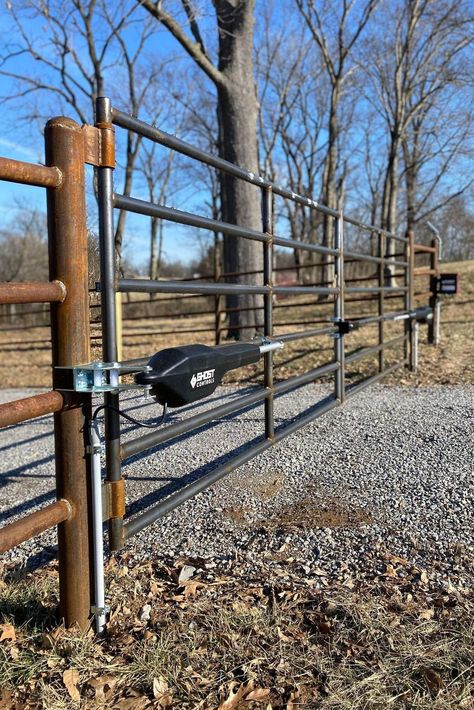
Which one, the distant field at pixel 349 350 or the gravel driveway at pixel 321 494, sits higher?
the distant field at pixel 349 350

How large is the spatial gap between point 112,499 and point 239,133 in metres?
9.56

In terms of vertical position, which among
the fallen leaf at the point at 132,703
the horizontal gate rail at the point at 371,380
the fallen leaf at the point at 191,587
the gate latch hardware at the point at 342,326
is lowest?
the fallen leaf at the point at 132,703

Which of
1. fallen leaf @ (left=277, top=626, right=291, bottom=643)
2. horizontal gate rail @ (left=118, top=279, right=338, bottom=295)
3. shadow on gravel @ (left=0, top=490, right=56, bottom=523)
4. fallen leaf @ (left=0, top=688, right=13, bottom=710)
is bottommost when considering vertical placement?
shadow on gravel @ (left=0, top=490, right=56, bottom=523)

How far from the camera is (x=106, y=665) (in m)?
1.77

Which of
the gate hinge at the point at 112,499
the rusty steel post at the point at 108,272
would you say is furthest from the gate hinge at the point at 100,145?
the gate hinge at the point at 112,499

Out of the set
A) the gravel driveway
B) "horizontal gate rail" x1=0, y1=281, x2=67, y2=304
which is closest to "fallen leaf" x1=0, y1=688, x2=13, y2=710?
the gravel driveway

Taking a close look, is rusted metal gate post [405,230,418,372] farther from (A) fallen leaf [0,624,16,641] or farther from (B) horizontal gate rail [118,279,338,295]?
(A) fallen leaf [0,624,16,641]

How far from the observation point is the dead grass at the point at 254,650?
1632mm

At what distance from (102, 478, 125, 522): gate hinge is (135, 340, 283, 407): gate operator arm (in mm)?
352

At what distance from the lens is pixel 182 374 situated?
79.7 inches

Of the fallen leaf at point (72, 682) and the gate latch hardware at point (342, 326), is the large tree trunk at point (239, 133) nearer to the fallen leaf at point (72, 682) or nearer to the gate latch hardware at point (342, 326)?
the gate latch hardware at point (342, 326)

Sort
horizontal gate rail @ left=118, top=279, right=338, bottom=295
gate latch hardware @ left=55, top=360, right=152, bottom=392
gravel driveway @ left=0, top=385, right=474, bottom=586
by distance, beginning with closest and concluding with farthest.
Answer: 1. gate latch hardware @ left=55, top=360, right=152, bottom=392
2. horizontal gate rail @ left=118, top=279, right=338, bottom=295
3. gravel driveway @ left=0, top=385, right=474, bottom=586

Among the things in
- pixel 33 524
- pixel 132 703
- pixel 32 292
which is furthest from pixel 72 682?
pixel 32 292

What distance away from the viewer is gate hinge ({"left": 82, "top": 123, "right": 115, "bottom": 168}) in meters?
1.93
